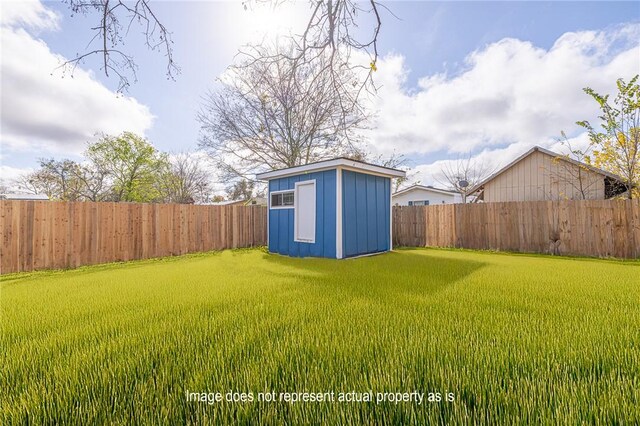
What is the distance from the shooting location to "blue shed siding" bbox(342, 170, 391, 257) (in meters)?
6.38

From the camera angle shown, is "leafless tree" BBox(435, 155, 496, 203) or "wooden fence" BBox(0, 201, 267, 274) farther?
"leafless tree" BBox(435, 155, 496, 203)

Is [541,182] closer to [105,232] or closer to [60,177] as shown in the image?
[105,232]

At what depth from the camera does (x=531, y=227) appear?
24.1 feet

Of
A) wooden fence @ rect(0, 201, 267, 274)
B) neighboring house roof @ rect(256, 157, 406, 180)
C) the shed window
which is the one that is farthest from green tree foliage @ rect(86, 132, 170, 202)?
the shed window

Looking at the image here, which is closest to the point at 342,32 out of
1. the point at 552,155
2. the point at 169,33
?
the point at 169,33

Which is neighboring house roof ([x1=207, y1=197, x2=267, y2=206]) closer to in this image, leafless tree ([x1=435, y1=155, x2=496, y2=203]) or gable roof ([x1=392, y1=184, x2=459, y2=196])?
gable roof ([x1=392, y1=184, x2=459, y2=196])

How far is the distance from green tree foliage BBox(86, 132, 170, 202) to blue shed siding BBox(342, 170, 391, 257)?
17152 millimetres

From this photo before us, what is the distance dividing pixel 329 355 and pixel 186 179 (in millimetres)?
24851

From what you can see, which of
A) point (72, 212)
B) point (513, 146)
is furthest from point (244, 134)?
point (513, 146)

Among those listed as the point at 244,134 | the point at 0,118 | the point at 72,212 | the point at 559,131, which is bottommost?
the point at 72,212

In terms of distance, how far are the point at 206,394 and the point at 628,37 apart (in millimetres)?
10504

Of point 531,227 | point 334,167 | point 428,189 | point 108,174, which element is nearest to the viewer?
point 334,167

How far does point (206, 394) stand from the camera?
3.47ft

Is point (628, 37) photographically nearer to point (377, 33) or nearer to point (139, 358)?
point (377, 33)
